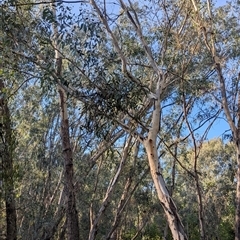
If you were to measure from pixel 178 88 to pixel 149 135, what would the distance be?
4.37 m

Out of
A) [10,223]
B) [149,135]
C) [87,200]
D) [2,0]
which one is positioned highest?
[2,0]

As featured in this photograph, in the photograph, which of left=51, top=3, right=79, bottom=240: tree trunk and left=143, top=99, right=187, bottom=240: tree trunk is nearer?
left=143, top=99, right=187, bottom=240: tree trunk

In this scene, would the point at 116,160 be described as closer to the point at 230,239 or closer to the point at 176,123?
the point at 176,123

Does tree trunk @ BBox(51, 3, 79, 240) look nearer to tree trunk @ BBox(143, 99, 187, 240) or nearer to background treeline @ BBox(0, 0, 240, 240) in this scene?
background treeline @ BBox(0, 0, 240, 240)

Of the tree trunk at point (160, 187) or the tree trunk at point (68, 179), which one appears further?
the tree trunk at point (68, 179)

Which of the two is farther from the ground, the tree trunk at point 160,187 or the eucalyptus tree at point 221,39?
the eucalyptus tree at point 221,39

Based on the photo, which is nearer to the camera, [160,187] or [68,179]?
[160,187]

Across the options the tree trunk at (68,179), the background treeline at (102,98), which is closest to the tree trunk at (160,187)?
the background treeline at (102,98)

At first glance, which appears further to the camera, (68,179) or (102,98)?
(68,179)

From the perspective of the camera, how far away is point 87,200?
46.3ft

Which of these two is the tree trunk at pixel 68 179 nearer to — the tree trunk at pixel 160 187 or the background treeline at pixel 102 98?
Answer: the background treeline at pixel 102 98

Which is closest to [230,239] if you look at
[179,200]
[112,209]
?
[179,200]

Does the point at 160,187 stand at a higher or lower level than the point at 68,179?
lower

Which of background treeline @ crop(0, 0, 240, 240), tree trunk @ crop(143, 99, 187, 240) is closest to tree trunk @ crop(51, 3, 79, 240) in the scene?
background treeline @ crop(0, 0, 240, 240)
